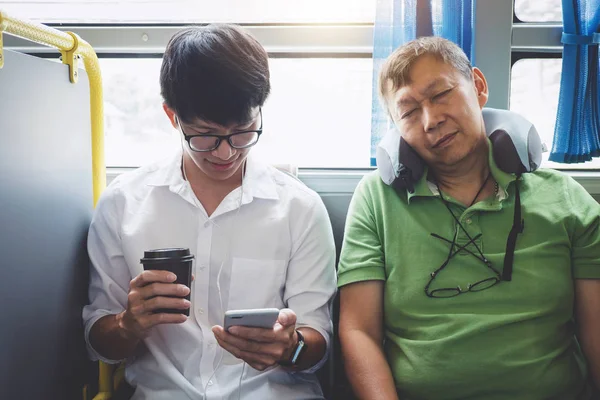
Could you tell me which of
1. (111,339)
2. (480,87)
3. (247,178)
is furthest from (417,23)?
(111,339)

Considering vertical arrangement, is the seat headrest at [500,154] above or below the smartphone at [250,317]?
above

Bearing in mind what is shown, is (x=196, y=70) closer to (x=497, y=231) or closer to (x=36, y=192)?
(x=36, y=192)

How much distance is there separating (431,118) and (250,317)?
0.74 metres

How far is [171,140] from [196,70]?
40.6 inches

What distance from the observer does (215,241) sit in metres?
1.58

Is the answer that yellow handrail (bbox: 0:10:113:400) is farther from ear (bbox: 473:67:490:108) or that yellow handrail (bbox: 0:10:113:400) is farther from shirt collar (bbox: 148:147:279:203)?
ear (bbox: 473:67:490:108)

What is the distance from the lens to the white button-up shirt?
1521 mm

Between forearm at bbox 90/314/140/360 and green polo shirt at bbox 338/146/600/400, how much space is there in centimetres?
59

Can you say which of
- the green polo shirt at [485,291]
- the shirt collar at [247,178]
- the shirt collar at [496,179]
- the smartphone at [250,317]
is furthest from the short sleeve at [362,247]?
the smartphone at [250,317]

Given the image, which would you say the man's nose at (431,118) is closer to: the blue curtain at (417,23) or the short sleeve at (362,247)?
the short sleeve at (362,247)

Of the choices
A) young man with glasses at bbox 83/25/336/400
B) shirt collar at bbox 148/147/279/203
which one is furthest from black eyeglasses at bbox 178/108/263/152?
shirt collar at bbox 148/147/279/203

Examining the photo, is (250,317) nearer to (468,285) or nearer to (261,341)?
(261,341)

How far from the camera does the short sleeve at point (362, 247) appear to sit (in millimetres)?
1563

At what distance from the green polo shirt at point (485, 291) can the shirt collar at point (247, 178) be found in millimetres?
266
